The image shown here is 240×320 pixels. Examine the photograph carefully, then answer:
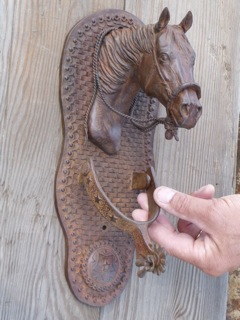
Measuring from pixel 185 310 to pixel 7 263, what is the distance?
0.44m

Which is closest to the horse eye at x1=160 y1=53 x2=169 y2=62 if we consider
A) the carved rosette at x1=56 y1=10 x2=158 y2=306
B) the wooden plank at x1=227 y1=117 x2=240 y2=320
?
the carved rosette at x1=56 y1=10 x2=158 y2=306

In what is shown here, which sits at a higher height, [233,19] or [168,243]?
[233,19]

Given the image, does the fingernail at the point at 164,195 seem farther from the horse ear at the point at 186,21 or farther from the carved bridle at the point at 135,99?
the horse ear at the point at 186,21

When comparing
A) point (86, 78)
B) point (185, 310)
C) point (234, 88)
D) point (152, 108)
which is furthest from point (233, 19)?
point (185, 310)

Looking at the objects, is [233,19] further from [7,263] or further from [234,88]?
[7,263]

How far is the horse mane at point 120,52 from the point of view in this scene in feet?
2.57

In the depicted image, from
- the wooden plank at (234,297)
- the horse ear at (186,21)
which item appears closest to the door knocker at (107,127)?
the horse ear at (186,21)

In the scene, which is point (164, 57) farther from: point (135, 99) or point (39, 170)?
point (39, 170)

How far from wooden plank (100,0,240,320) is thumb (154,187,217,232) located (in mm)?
204

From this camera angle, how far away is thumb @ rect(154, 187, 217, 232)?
29.2 inches

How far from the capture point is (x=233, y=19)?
43.6 inches

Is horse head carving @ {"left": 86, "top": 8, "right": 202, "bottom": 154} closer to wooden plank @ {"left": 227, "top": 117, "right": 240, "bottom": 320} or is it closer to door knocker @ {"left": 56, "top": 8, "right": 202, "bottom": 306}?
door knocker @ {"left": 56, "top": 8, "right": 202, "bottom": 306}

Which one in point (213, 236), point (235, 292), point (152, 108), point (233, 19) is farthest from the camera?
point (235, 292)

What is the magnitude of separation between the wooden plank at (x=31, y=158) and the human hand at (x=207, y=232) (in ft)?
0.64
